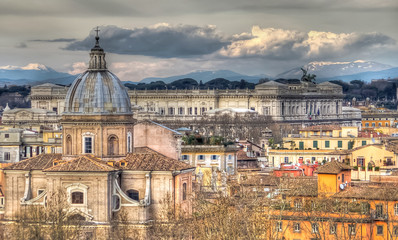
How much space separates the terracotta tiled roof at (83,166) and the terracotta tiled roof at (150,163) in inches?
53.4

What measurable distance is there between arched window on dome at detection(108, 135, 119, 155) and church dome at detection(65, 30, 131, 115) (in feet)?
3.52

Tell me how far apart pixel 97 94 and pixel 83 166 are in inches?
155

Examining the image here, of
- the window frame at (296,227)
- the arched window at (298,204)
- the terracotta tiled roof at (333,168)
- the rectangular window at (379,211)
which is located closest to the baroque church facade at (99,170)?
the terracotta tiled roof at (333,168)

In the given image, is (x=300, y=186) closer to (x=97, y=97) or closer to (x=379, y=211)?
(x=379, y=211)

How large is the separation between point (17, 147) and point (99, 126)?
32333mm

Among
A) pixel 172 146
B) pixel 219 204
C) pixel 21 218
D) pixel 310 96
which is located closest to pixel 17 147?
pixel 172 146

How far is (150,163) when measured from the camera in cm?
6069

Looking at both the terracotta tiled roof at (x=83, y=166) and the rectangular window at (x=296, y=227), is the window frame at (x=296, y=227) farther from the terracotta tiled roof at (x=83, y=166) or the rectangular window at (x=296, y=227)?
the terracotta tiled roof at (x=83, y=166)

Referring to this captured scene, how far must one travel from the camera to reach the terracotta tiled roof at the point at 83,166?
58.8 metres

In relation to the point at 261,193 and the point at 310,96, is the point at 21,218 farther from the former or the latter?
the point at 310,96

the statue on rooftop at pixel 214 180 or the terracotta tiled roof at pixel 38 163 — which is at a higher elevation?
the terracotta tiled roof at pixel 38 163

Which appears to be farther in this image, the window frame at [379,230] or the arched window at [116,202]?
the arched window at [116,202]

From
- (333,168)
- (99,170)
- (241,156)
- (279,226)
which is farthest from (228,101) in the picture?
(279,226)

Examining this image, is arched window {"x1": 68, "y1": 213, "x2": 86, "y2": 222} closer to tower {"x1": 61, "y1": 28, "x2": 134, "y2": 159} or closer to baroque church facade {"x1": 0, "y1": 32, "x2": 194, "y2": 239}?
baroque church facade {"x1": 0, "y1": 32, "x2": 194, "y2": 239}
